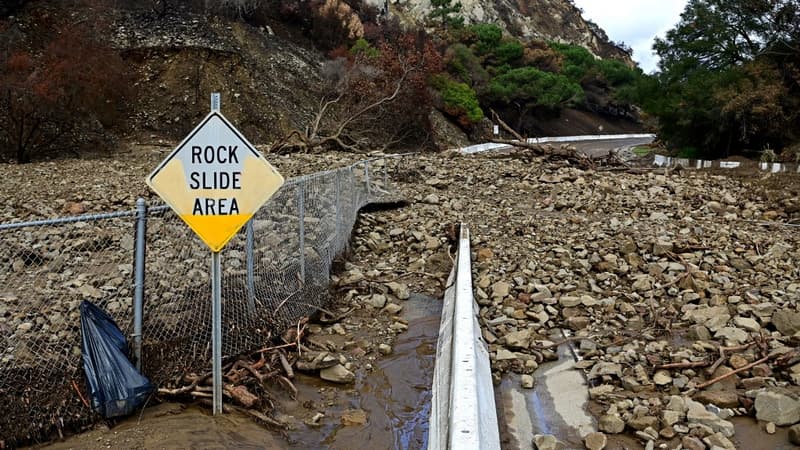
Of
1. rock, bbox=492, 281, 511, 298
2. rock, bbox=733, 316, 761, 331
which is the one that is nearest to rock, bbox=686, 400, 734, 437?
rock, bbox=733, 316, 761, 331

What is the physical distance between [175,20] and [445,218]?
65.1ft

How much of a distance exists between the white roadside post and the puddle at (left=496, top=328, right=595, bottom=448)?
89.8 inches

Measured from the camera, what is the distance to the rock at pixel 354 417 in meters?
4.24

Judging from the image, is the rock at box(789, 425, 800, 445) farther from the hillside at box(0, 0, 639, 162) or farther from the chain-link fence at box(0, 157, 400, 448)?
the hillside at box(0, 0, 639, 162)

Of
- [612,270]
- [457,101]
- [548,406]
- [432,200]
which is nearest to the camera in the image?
[548,406]

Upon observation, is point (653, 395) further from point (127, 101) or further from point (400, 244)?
point (127, 101)

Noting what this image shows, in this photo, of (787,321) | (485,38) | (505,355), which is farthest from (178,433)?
(485,38)

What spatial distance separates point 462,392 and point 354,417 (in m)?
1.19

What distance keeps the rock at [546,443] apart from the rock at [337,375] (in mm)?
1639

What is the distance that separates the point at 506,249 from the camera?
27.8ft

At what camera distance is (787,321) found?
521 cm

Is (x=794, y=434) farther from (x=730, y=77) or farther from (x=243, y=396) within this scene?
(x=730, y=77)

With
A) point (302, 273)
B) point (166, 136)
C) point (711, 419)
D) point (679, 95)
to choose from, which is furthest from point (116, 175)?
point (679, 95)

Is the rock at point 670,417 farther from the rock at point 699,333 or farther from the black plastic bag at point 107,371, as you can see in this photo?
the black plastic bag at point 107,371
